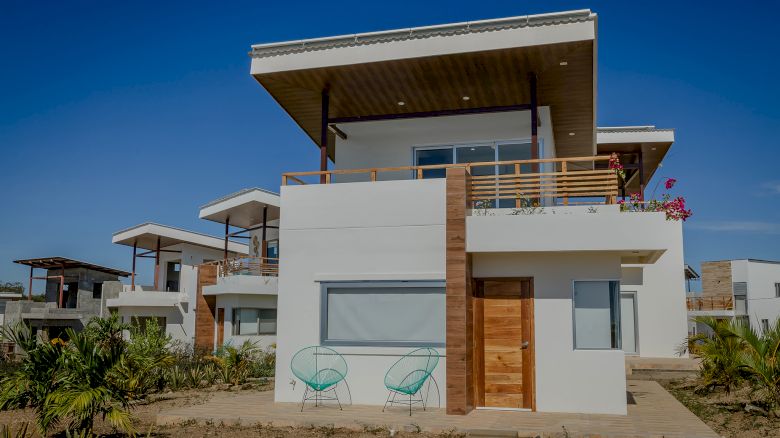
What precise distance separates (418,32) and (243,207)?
43.8 feet

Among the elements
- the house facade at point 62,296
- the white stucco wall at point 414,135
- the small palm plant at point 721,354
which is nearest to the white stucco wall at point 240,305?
the white stucco wall at point 414,135

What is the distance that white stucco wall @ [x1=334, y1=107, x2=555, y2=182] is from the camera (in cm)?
1446

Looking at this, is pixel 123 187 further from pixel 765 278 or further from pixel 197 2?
pixel 765 278

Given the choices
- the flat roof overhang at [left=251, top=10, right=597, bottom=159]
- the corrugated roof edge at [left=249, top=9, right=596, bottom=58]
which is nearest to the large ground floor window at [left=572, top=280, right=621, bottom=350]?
the flat roof overhang at [left=251, top=10, right=597, bottom=159]

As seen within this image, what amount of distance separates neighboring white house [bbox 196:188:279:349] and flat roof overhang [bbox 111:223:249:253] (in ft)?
16.5

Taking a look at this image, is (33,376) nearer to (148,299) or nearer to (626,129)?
(626,129)

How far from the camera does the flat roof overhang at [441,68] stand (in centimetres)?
1215

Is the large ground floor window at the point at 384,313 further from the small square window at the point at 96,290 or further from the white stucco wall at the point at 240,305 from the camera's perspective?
the small square window at the point at 96,290

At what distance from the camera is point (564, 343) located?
11.1 m

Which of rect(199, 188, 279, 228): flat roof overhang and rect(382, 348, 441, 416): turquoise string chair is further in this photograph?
rect(199, 188, 279, 228): flat roof overhang

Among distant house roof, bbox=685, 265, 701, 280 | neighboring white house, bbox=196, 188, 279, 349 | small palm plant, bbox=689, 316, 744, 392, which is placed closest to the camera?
small palm plant, bbox=689, 316, 744, 392

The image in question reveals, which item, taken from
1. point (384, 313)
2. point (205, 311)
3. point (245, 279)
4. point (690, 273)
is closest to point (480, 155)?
point (384, 313)

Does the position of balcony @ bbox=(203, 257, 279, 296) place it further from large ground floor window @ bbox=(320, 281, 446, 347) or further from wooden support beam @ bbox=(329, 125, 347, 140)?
large ground floor window @ bbox=(320, 281, 446, 347)

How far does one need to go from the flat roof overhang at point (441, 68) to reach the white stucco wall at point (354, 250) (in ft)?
8.50
